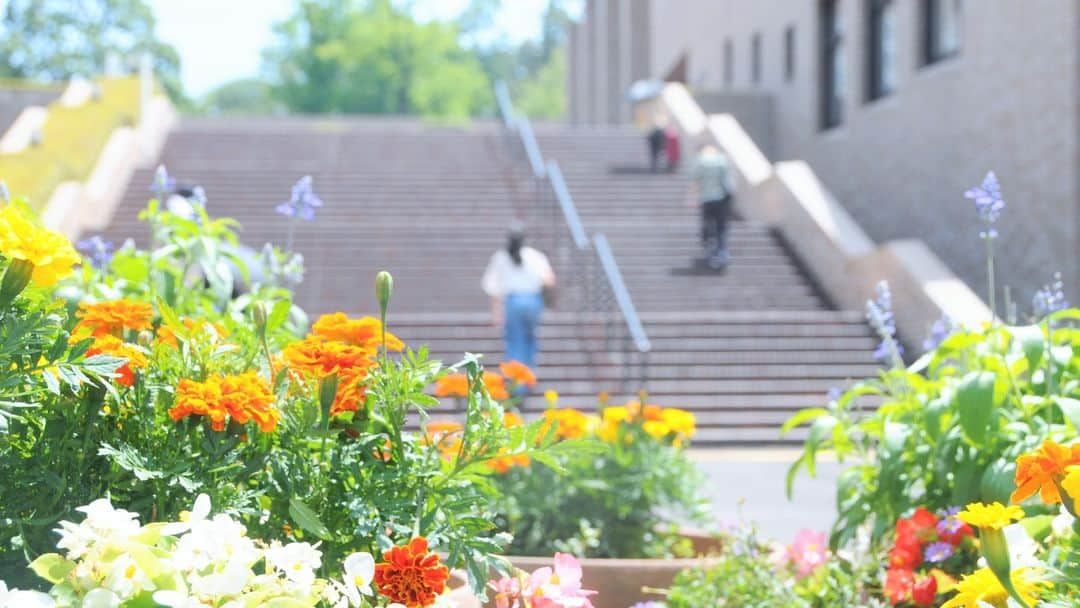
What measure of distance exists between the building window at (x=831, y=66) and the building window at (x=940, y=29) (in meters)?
4.24

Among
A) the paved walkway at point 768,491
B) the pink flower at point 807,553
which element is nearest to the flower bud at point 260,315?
the pink flower at point 807,553

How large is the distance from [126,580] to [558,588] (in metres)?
0.89

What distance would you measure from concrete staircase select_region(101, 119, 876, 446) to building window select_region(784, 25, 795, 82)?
3.94m

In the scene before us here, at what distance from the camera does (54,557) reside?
6.66ft

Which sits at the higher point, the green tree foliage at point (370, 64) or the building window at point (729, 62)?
the green tree foliage at point (370, 64)

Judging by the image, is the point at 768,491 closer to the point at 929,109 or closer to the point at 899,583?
the point at 899,583

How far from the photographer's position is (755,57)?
29.2m

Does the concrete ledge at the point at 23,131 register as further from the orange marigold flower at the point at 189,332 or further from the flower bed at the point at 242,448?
the flower bed at the point at 242,448

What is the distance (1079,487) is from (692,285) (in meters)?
14.0

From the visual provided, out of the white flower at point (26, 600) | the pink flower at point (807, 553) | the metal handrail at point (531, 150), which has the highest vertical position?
the metal handrail at point (531, 150)

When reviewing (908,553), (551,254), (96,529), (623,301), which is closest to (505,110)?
(551,254)

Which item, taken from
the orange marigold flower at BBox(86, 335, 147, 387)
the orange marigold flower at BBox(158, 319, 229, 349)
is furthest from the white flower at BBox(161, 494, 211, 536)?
the orange marigold flower at BBox(158, 319, 229, 349)

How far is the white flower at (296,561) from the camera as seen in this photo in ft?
6.85

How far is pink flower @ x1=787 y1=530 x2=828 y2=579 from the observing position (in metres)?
4.17
